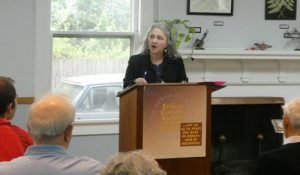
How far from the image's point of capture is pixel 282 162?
2.21 metres

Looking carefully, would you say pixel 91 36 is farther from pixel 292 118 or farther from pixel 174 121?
pixel 292 118

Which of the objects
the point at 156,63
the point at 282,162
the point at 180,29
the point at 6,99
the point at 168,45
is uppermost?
the point at 180,29

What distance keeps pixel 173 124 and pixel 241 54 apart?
86.0 inches

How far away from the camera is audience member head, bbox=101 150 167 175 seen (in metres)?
1.38

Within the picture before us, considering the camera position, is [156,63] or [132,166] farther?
[156,63]

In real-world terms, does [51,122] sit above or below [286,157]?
above

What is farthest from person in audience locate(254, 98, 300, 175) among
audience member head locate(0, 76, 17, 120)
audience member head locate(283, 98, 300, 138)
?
audience member head locate(0, 76, 17, 120)

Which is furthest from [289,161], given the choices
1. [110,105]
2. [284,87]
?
[284,87]

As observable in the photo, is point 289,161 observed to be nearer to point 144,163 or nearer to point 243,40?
point 144,163

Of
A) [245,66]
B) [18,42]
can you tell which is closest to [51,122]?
[18,42]

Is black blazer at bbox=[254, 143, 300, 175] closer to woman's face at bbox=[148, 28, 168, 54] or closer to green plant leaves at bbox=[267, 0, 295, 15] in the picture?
woman's face at bbox=[148, 28, 168, 54]

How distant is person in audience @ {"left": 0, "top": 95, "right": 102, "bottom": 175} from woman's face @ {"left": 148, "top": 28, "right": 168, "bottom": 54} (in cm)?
203

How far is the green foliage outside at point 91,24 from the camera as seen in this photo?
4.82m

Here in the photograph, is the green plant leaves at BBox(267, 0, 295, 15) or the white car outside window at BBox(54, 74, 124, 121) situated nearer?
the white car outside window at BBox(54, 74, 124, 121)
